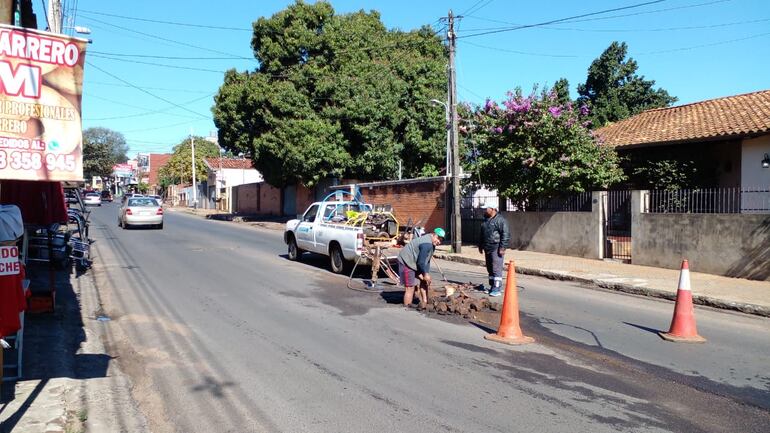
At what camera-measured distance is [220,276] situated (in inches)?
515

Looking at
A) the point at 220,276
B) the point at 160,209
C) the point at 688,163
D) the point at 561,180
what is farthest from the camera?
the point at 160,209

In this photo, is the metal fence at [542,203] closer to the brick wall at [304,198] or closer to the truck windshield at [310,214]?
the truck windshield at [310,214]

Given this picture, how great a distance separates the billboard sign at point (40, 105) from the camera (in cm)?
463

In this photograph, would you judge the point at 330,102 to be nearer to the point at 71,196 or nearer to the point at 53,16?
the point at 71,196

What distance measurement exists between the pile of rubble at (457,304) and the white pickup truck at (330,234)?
3070 mm

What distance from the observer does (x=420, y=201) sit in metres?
24.5

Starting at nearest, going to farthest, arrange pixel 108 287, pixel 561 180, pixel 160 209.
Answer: pixel 108 287 → pixel 561 180 → pixel 160 209

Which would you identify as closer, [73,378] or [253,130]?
[73,378]

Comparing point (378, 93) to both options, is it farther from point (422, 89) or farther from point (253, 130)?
point (253, 130)

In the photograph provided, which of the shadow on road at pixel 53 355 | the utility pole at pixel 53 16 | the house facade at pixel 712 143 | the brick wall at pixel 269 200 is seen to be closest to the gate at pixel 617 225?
the house facade at pixel 712 143

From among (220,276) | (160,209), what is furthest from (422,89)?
(220,276)

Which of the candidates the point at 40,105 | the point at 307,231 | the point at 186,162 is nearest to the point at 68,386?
the point at 40,105

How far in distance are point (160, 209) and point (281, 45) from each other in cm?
1153

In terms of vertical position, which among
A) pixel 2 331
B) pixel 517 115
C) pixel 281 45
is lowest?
pixel 2 331
